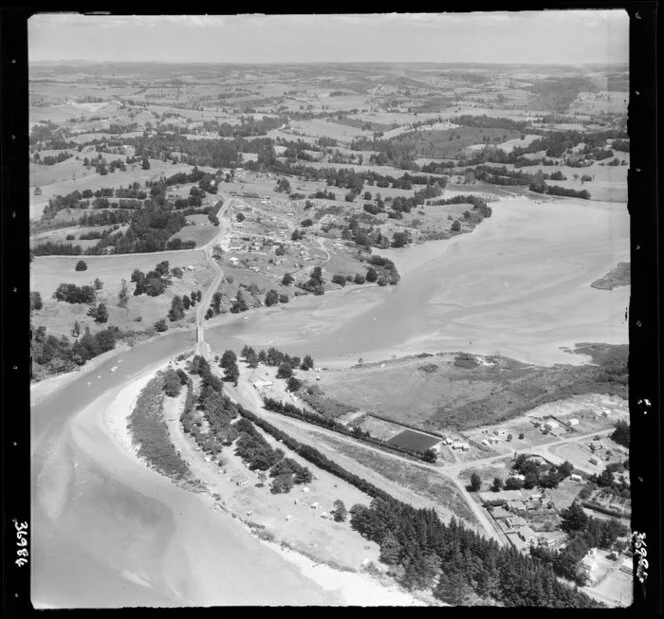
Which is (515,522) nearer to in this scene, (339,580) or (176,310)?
(339,580)

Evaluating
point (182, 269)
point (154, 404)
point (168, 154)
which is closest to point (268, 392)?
point (154, 404)

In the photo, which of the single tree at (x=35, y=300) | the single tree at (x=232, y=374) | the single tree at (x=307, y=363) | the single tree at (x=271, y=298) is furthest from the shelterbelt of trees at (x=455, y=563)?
the single tree at (x=35, y=300)

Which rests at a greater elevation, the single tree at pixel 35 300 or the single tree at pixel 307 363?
the single tree at pixel 35 300

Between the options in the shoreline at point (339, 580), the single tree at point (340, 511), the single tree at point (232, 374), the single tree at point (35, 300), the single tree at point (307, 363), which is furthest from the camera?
the single tree at point (307, 363)

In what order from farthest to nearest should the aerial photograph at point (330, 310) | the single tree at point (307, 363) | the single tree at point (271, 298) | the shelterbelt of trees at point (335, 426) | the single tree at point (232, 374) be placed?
the single tree at point (271, 298) < the single tree at point (307, 363) < the single tree at point (232, 374) < the shelterbelt of trees at point (335, 426) < the aerial photograph at point (330, 310)

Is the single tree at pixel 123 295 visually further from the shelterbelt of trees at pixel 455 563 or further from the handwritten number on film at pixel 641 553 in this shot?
the handwritten number on film at pixel 641 553

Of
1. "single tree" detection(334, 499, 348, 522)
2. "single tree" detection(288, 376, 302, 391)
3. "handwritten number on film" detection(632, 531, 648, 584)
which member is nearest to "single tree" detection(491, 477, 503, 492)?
"handwritten number on film" detection(632, 531, 648, 584)
